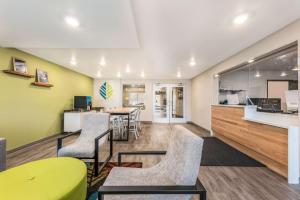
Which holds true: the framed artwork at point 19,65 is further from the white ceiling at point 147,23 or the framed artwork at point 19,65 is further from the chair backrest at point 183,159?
the chair backrest at point 183,159

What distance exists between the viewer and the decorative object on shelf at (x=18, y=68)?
13.3 ft

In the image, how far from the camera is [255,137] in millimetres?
3512

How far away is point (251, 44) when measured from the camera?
380 centimetres

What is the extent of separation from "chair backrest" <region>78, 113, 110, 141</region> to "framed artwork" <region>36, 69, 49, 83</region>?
8.50ft

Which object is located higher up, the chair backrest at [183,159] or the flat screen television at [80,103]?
the flat screen television at [80,103]

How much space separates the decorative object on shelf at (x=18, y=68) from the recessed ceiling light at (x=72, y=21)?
2388 millimetres

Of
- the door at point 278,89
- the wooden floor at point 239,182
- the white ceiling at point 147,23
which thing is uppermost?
the white ceiling at point 147,23

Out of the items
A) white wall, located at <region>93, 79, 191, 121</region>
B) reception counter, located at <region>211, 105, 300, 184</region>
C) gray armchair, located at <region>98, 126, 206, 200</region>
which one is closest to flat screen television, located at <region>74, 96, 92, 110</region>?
white wall, located at <region>93, 79, 191, 121</region>

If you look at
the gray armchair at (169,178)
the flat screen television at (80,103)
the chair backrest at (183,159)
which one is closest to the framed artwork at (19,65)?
the flat screen television at (80,103)

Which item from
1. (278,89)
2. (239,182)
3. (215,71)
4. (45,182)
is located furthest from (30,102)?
(278,89)

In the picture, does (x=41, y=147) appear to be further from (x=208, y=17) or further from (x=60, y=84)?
(x=208, y=17)

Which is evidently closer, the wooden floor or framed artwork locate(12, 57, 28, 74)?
the wooden floor

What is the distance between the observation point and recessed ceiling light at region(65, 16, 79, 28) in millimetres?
2513

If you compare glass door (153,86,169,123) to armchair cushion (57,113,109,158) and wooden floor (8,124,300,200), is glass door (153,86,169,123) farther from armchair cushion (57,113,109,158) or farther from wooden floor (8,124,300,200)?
armchair cushion (57,113,109,158)
